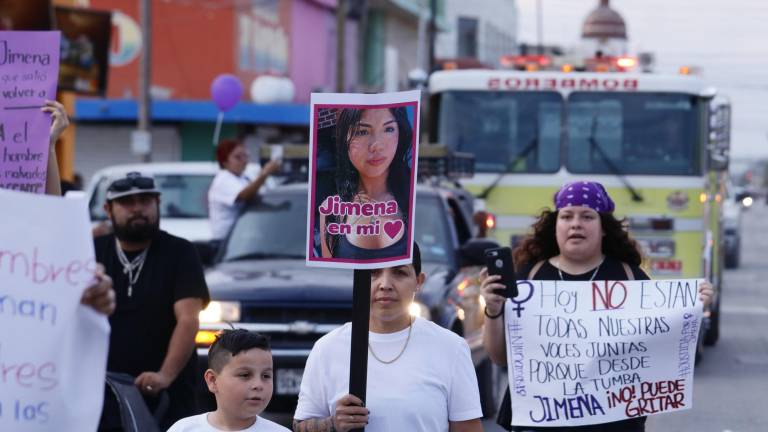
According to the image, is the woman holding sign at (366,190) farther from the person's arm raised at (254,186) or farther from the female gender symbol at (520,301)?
the person's arm raised at (254,186)

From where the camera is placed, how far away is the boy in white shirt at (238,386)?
16.4 ft

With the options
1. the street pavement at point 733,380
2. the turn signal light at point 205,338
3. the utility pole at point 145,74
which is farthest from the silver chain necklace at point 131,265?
the utility pole at point 145,74

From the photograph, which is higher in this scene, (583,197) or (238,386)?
(583,197)

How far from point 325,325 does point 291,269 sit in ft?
2.89

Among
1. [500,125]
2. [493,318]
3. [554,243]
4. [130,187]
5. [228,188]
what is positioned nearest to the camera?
[493,318]

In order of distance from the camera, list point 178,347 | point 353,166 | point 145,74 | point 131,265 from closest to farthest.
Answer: point 353,166 < point 178,347 < point 131,265 < point 145,74

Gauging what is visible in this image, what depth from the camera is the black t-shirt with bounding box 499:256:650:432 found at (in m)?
6.02

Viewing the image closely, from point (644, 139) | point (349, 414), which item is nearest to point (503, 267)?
point (349, 414)

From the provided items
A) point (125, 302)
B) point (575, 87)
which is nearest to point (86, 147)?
point (575, 87)

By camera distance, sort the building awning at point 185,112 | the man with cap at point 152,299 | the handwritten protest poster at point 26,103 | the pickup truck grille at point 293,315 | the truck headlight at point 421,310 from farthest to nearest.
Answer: the building awning at point 185,112 → the pickup truck grille at point 293,315 → the truck headlight at point 421,310 → the man with cap at point 152,299 → the handwritten protest poster at point 26,103

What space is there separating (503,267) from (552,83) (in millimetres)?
9865

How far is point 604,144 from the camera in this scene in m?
15.2

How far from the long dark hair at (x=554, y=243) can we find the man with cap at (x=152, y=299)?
1.55 m

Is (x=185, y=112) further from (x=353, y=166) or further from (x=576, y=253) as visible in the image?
(x=353, y=166)
